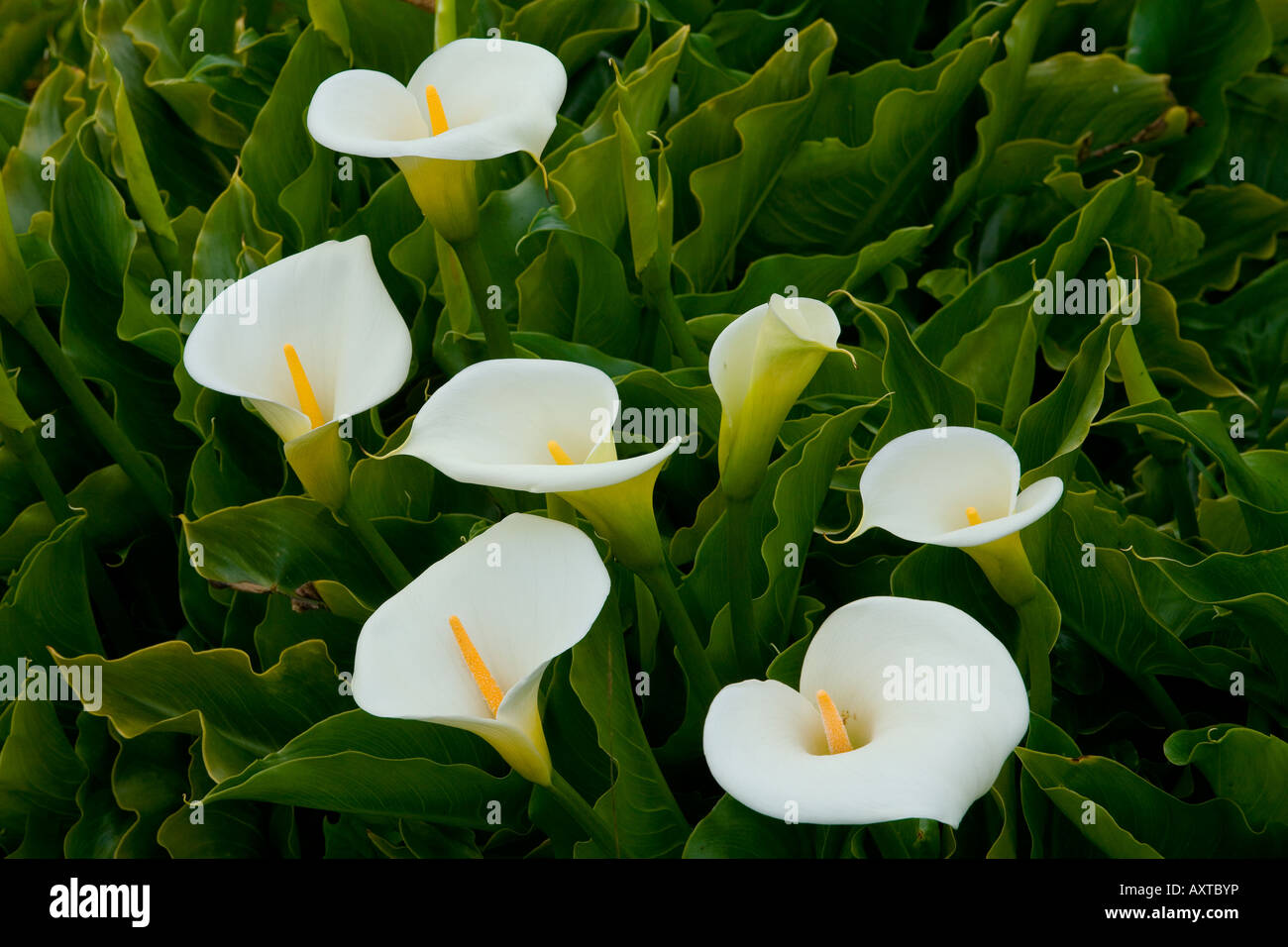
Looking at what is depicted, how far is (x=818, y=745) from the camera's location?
0.54m

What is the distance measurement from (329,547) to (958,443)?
17.4 inches

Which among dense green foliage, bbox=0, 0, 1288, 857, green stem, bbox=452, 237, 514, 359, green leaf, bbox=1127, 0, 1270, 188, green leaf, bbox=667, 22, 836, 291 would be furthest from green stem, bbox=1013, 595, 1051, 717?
green leaf, bbox=1127, 0, 1270, 188

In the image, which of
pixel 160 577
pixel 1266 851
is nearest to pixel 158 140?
pixel 160 577

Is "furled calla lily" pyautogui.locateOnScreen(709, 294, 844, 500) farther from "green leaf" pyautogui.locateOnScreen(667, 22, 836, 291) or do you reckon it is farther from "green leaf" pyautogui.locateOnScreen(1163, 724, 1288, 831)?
"green leaf" pyautogui.locateOnScreen(667, 22, 836, 291)

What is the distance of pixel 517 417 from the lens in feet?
1.95

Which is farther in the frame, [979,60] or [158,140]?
[158,140]

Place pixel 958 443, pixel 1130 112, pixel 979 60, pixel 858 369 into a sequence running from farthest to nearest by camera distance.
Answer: pixel 1130 112, pixel 979 60, pixel 858 369, pixel 958 443

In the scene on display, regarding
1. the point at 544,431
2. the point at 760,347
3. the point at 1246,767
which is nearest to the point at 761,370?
the point at 760,347

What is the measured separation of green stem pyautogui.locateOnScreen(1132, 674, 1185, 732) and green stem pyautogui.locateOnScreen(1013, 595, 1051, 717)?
14 centimetres

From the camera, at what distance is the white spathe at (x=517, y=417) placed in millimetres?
564

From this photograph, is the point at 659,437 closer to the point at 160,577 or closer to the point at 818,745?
the point at 818,745

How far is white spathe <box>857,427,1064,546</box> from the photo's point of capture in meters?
0.59

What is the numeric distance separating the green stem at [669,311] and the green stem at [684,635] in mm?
264

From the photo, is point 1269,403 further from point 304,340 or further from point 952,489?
point 304,340
